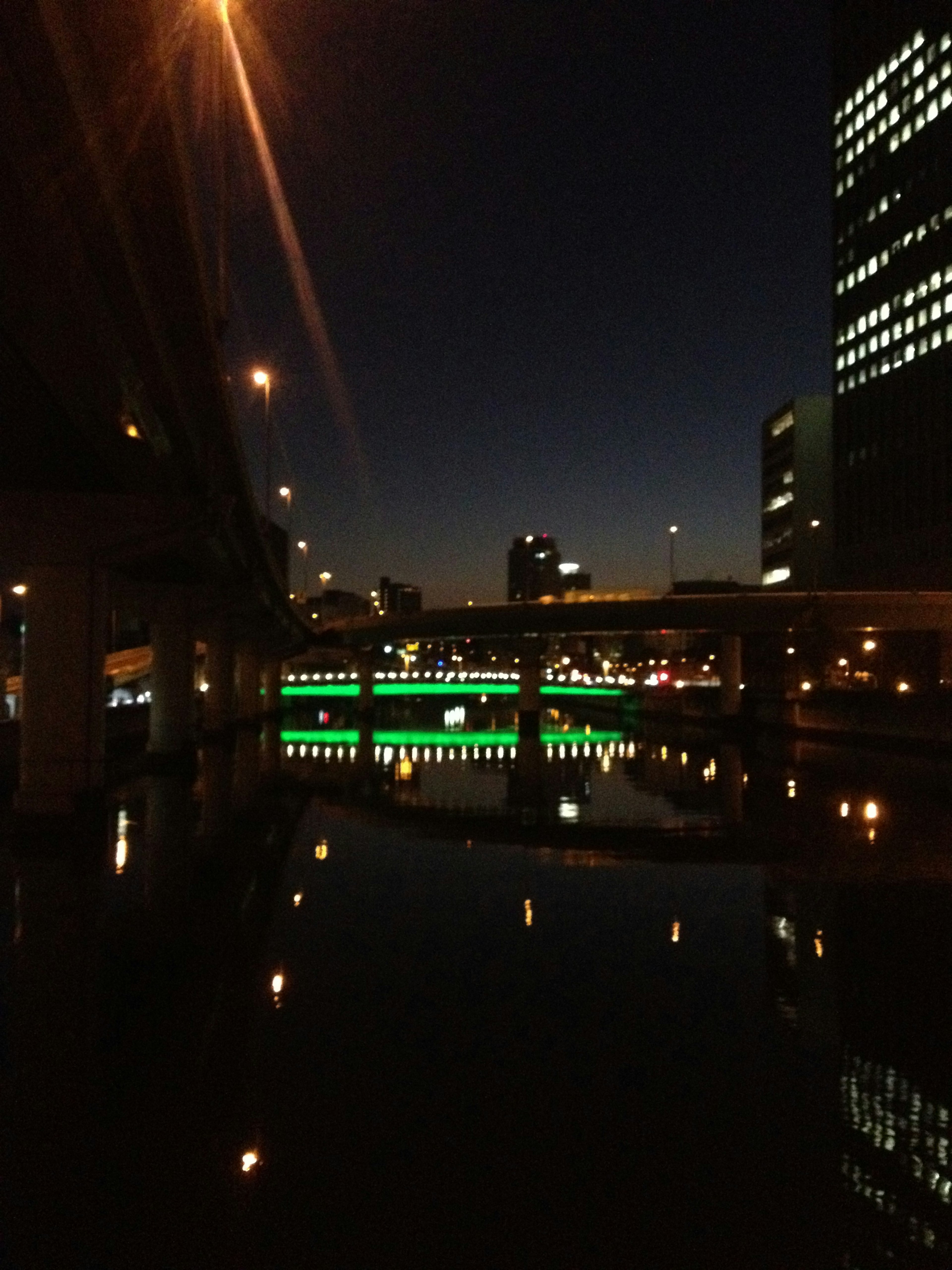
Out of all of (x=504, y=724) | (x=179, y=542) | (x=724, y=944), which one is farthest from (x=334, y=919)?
(x=504, y=724)

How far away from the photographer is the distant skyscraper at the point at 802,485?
420 feet

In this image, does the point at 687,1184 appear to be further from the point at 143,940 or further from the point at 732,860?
A: the point at 732,860

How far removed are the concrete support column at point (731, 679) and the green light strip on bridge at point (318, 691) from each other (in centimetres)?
3716

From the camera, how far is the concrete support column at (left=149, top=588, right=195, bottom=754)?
122 ft

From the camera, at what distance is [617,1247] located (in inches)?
218

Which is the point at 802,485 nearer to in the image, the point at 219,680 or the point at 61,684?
the point at 219,680

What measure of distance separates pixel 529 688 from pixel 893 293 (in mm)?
53279

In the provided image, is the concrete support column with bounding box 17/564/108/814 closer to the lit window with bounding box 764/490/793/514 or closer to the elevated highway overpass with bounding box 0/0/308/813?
the elevated highway overpass with bounding box 0/0/308/813

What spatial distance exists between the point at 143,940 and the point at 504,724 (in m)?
64.6

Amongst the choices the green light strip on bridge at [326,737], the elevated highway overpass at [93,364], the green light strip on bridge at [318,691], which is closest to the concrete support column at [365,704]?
the green light strip on bridge at [326,737]

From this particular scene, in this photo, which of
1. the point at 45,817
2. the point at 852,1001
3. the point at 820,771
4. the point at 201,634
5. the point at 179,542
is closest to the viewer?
the point at 852,1001

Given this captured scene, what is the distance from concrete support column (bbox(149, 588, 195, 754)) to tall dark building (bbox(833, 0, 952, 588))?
61.5 m

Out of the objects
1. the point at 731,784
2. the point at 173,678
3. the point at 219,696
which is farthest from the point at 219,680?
the point at 731,784

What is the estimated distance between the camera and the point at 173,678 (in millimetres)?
37469
